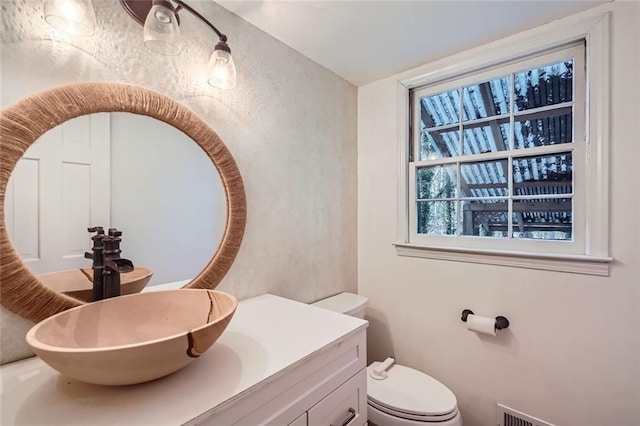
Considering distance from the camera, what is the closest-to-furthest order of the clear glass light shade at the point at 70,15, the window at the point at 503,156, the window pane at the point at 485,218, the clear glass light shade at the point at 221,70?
the clear glass light shade at the point at 70,15
the clear glass light shade at the point at 221,70
the window at the point at 503,156
the window pane at the point at 485,218

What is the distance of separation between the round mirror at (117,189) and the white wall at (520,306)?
107cm

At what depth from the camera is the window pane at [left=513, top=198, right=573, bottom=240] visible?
141 cm

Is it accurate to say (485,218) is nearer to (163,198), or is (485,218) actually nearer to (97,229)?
(163,198)

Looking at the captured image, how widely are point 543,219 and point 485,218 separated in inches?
10.4

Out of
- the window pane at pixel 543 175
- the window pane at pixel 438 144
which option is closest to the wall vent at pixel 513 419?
the window pane at pixel 543 175

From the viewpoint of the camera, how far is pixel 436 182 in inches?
72.0

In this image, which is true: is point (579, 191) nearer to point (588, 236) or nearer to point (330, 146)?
point (588, 236)

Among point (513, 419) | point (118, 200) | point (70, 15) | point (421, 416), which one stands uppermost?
point (70, 15)

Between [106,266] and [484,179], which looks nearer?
[106,266]

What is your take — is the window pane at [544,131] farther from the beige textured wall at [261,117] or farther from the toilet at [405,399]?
the toilet at [405,399]

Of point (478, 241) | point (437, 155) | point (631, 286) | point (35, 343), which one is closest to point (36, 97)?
point (35, 343)

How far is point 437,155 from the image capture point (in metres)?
1.82

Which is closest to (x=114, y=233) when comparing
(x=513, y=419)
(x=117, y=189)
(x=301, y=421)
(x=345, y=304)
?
(x=117, y=189)

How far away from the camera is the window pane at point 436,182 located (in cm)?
178
